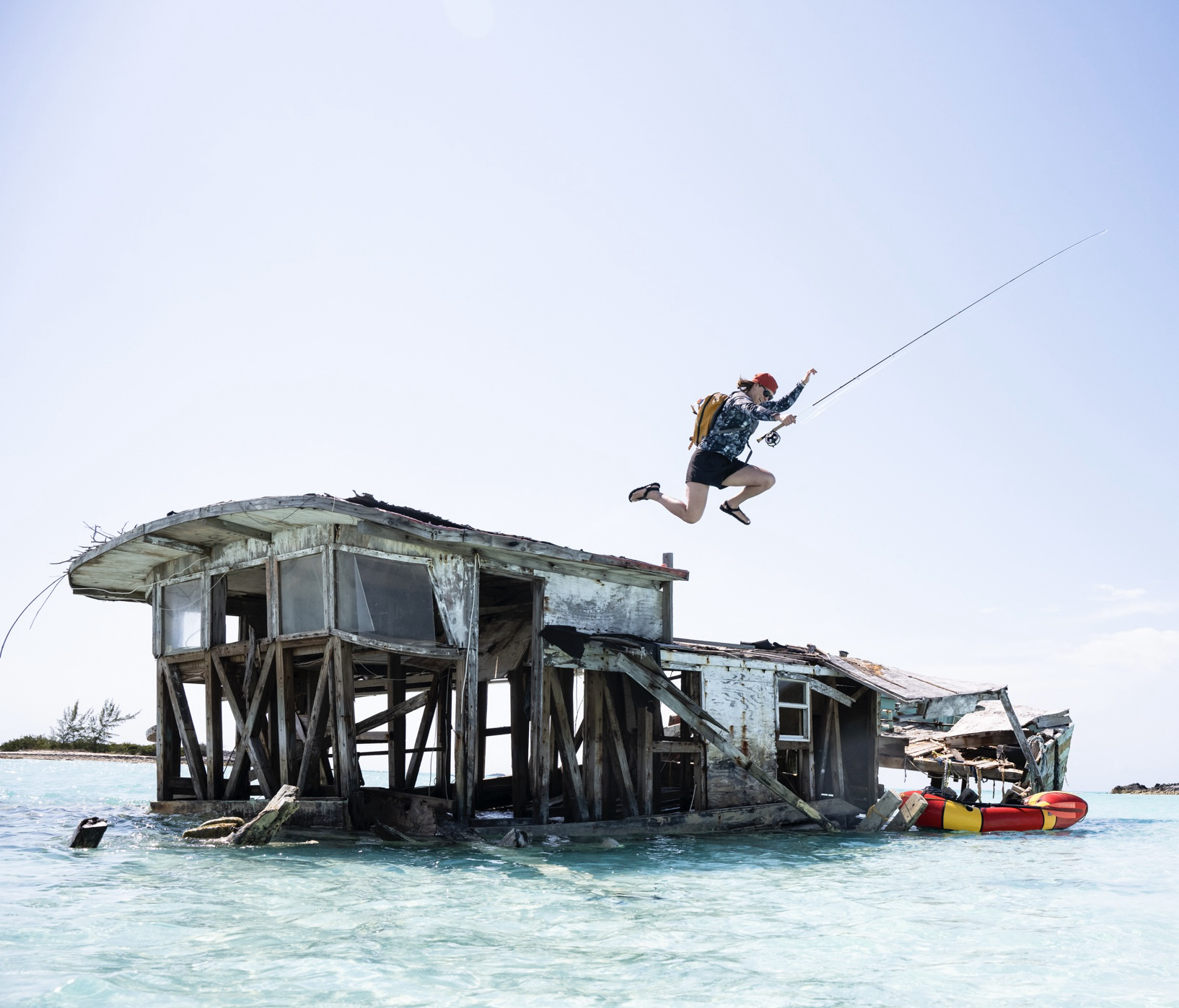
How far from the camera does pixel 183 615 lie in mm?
17797

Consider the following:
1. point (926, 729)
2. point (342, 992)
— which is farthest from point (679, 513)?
point (926, 729)

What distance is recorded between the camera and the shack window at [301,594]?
14.9 m

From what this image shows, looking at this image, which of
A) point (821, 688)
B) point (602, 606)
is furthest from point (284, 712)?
point (821, 688)

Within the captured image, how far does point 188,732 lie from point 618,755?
295 inches

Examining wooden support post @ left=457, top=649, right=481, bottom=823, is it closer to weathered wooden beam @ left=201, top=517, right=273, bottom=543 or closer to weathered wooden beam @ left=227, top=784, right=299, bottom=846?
weathered wooden beam @ left=227, top=784, right=299, bottom=846

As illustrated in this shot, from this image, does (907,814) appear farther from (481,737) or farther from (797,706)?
(481,737)

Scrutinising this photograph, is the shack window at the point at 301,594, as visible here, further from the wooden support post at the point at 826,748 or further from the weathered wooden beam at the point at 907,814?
the weathered wooden beam at the point at 907,814

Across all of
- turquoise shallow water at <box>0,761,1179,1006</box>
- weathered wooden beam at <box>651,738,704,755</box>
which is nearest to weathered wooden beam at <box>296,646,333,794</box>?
turquoise shallow water at <box>0,761,1179,1006</box>

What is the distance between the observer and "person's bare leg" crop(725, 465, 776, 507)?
11.2 meters

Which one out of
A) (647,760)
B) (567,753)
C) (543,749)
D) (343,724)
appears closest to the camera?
(343,724)

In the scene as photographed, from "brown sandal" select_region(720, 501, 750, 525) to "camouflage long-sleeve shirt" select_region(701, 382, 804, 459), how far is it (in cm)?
56

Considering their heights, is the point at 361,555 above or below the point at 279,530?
below

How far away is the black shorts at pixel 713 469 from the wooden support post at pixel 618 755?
22.1 feet

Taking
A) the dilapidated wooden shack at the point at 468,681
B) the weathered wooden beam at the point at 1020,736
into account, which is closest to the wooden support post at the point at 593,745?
the dilapidated wooden shack at the point at 468,681
